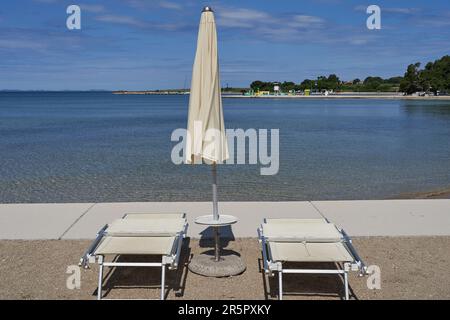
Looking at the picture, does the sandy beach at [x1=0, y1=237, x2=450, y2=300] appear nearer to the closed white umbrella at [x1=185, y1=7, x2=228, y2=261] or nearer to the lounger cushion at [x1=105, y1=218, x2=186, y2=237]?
the lounger cushion at [x1=105, y1=218, x2=186, y2=237]

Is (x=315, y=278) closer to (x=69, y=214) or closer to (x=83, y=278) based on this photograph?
(x=83, y=278)

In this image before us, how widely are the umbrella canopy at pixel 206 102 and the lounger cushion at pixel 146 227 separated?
889 millimetres

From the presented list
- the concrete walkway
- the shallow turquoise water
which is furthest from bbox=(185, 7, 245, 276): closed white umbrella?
the shallow turquoise water

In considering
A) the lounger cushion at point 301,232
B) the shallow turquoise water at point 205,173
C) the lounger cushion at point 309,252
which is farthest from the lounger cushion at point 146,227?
the shallow turquoise water at point 205,173

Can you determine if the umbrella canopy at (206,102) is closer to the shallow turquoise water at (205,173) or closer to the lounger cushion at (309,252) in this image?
the lounger cushion at (309,252)

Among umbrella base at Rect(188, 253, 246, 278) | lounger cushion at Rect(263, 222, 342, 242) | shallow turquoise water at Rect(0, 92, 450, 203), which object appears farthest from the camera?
shallow turquoise water at Rect(0, 92, 450, 203)

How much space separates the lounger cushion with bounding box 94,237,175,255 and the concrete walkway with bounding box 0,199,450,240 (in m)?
1.67

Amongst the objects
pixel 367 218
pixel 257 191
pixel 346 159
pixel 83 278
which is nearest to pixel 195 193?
pixel 257 191

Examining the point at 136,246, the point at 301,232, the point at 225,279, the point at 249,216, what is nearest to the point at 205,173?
the point at 249,216

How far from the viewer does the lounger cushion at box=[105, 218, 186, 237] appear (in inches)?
207

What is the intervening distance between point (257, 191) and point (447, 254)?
6451 mm

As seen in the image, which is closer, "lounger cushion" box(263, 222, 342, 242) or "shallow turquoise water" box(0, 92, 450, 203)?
"lounger cushion" box(263, 222, 342, 242)

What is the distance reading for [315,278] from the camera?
539 centimetres

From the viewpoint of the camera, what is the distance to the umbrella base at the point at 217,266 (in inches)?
211
